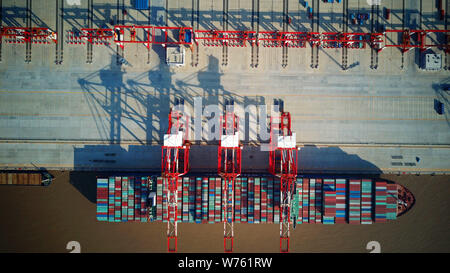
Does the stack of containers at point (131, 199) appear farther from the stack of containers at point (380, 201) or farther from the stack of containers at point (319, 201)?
the stack of containers at point (380, 201)

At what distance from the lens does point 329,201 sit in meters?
38.8

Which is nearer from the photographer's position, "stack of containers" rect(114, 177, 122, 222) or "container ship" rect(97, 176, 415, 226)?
"container ship" rect(97, 176, 415, 226)

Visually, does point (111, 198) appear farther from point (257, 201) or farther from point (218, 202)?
point (257, 201)

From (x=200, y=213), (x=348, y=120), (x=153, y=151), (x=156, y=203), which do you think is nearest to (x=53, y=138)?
(x=153, y=151)

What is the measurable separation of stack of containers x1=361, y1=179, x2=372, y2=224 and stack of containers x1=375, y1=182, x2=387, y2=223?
33.3 inches

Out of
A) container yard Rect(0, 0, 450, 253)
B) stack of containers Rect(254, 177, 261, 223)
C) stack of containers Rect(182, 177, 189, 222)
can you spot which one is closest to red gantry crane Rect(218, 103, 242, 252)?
container yard Rect(0, 0, 450, 253)

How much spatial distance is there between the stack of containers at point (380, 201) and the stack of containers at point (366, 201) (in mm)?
846

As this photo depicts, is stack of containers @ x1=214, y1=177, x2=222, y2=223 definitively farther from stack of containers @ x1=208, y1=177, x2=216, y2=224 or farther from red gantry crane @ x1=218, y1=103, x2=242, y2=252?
red gantry crane @ x1=218, y1=103, x2=242, y2=252

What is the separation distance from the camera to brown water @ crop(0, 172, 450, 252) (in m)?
40.8

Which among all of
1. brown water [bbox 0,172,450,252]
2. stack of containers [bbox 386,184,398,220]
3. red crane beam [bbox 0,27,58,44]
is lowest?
brown water [bbox 0,172,450,252]

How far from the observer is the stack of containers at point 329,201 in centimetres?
3872

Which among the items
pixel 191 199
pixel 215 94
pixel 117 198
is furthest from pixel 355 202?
pixel 117 198

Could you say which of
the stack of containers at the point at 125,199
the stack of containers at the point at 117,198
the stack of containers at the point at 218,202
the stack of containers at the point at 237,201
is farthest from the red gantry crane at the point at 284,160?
the stack of containers at the point at 117,198

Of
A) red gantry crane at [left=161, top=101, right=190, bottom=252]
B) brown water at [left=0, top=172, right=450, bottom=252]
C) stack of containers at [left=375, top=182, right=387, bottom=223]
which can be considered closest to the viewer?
red gantry crane at [left=161, top=101, right=190, bottom=252]
